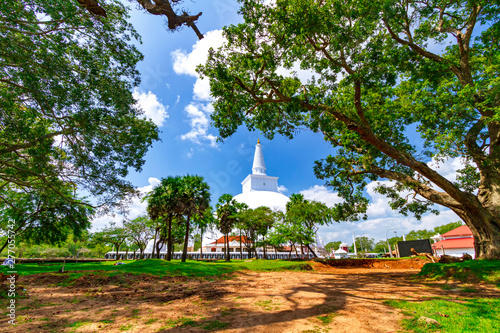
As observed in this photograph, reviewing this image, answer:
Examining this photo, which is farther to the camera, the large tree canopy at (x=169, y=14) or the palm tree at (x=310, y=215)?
the palm tree at (x=310, y=215)

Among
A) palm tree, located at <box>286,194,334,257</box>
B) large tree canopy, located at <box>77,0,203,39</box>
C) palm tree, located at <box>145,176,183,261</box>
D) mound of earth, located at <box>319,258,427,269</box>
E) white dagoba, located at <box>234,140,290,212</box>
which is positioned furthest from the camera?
white dagoba, located at <box>234,140,290,212</box>

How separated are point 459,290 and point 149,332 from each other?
31.4ft

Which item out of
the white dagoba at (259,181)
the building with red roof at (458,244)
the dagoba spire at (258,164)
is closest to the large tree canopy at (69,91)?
the building with red roof at (458,244)

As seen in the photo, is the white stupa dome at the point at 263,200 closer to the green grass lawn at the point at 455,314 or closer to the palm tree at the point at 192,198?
the palm tree at the point at 192,198

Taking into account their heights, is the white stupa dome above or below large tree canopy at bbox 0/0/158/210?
above

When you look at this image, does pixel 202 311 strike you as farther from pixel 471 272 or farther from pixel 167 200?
pixel 167 200

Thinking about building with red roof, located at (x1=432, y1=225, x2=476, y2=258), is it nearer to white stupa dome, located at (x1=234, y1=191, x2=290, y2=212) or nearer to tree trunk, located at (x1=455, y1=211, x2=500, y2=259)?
tree trunk, located at (x1=455, y1=211, x2=500, y2=259)

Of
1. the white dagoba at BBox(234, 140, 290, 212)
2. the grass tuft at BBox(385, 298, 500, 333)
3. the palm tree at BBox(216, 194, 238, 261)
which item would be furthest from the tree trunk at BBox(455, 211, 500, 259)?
the white dagoba at BBox(234, 140, 290, 212)

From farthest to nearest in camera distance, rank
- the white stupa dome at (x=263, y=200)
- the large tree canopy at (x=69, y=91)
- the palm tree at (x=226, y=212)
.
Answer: the white stupa dome at (x=263, y=200) → the palm tree at (x=226, y=212) → the large tree canopy at (x=69, y=91)

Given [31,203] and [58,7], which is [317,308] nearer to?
[58,7]

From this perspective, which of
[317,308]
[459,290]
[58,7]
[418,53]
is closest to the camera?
[317,308]

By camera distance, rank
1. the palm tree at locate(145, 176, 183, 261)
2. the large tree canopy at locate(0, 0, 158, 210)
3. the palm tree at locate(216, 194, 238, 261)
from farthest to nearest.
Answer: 1. the palm tree at locate(216, 194, 238, 261)
2. the palm tree at locate(145, 176, 183, 261)
3. the large tree canopy at locate(0, 0, 158, 210)

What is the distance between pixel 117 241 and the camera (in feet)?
129

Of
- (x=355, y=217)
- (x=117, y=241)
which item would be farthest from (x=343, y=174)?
(x=117, y=241)
